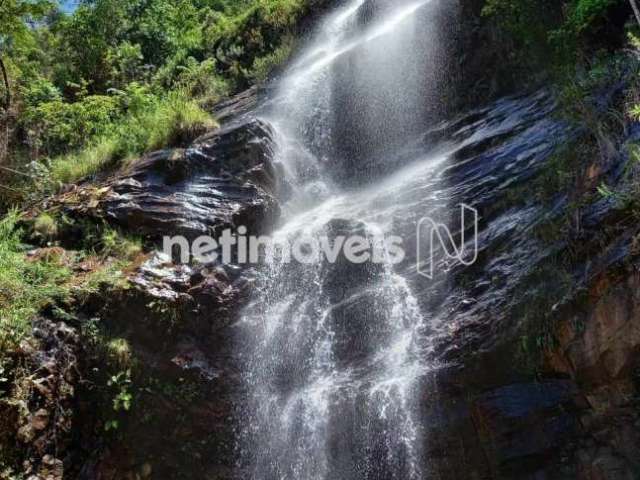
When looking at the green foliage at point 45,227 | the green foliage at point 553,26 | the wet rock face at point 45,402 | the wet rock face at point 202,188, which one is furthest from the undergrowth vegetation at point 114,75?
the green foliage at point 553,26

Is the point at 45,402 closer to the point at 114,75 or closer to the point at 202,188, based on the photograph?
the point at 202,188

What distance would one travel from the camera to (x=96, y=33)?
16.2m

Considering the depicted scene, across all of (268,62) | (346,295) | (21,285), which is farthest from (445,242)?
(268,62)

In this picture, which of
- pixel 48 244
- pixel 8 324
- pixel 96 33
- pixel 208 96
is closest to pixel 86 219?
pixel 48 244

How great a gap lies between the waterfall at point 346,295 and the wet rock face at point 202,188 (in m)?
0.65

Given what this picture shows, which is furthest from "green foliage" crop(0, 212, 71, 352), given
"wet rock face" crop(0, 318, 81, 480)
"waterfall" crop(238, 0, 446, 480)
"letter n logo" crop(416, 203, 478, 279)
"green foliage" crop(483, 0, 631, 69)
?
"green foliage" crop(483, 0, 631, 69)

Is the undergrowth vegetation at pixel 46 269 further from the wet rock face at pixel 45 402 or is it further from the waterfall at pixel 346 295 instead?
the waterfall at pixel 346 295

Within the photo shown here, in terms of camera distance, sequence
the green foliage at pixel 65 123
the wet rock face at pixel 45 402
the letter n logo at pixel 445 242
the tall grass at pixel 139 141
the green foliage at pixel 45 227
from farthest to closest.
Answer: the green foliage at pixel 65 123 < the tall grass at pixel 139 141 < the green foliage at pixel 45 227 < the letter n logo at pixel 445 242 < the wet rock face at pixel 45 402

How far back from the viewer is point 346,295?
6.77 meters

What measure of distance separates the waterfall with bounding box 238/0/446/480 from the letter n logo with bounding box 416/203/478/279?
12.0 inches

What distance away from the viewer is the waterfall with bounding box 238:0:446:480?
5.34 m

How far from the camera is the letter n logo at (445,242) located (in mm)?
6219

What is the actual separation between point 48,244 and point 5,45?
1009 cm

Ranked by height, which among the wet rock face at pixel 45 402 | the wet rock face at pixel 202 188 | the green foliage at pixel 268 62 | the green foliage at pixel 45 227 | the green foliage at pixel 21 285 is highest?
the green foliage at pixel 268 62
